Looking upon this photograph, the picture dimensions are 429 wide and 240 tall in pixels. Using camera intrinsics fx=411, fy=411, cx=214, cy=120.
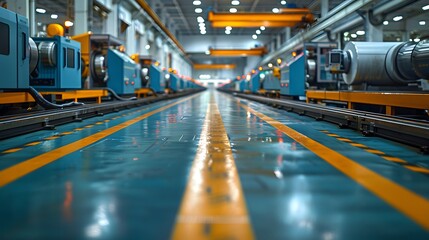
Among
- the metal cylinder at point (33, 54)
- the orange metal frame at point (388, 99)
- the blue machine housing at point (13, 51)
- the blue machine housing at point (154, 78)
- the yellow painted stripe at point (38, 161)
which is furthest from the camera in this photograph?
the blue machine housing at point (154, 78)

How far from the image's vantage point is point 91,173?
3.32 metres

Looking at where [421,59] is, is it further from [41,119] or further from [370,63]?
[41,119]

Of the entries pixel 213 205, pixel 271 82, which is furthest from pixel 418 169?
pixel 271 82

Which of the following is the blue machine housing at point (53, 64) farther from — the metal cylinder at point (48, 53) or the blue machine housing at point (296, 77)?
the blue machine housing at point (296, 77)

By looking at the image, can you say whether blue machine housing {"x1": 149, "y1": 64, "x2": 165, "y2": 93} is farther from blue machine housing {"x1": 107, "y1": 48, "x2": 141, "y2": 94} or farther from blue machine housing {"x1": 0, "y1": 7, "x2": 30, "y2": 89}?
blue machine housing {"x1": 0, "y1": 7, "x2": 30, "y2": 89}

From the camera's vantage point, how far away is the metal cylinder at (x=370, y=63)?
8.47m

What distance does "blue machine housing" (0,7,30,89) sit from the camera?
19.2 feet

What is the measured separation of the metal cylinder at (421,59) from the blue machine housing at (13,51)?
6171 mm

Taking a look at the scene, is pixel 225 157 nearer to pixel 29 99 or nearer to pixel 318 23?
pixel 29 99

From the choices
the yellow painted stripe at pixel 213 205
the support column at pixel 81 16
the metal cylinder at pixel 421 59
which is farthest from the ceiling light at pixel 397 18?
the yellow painted stripe at pixel 213 205

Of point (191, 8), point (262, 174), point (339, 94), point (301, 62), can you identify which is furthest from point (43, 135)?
point (191, 8)

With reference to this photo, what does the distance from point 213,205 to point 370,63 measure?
716 cm

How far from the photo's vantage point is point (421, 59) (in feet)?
20.9

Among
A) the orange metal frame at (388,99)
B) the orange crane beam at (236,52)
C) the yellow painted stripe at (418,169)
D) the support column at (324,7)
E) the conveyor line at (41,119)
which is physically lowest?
the yellow painted stripe at (418,169)
